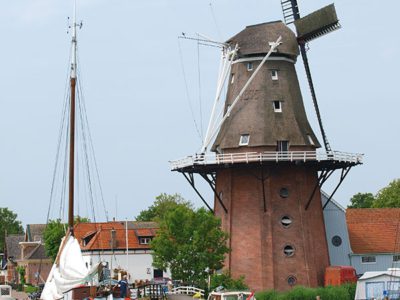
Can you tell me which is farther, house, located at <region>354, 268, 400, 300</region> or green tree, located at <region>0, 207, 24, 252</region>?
green tree, located at <region>0, 207, 24, 252</region>

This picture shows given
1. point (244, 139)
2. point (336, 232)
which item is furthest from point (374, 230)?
point (244, 139)

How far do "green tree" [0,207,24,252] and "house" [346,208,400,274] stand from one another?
97015mm

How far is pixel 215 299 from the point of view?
44375 mm

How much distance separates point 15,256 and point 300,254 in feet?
255

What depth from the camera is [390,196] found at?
91562mm

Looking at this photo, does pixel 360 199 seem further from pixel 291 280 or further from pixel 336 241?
pixel 291 280

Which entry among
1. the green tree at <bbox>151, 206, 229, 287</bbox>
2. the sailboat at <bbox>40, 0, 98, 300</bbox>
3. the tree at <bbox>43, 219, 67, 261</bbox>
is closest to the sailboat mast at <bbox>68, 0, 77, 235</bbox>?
the sailboat at <bbox>40, 0, 98, 300</bbox>

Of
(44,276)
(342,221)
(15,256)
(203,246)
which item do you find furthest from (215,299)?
(15,256)

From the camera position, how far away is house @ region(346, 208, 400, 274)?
6241 cm

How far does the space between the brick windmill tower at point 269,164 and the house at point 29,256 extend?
42225mm

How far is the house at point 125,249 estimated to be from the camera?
7788cm

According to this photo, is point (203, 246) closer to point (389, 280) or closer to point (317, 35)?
point (389, 280)

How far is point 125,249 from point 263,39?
28045 millimetres

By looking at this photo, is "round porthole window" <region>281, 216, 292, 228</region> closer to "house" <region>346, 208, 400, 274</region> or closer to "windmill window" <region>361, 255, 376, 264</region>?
"house" <region>346, 208, 400, 274</region>
